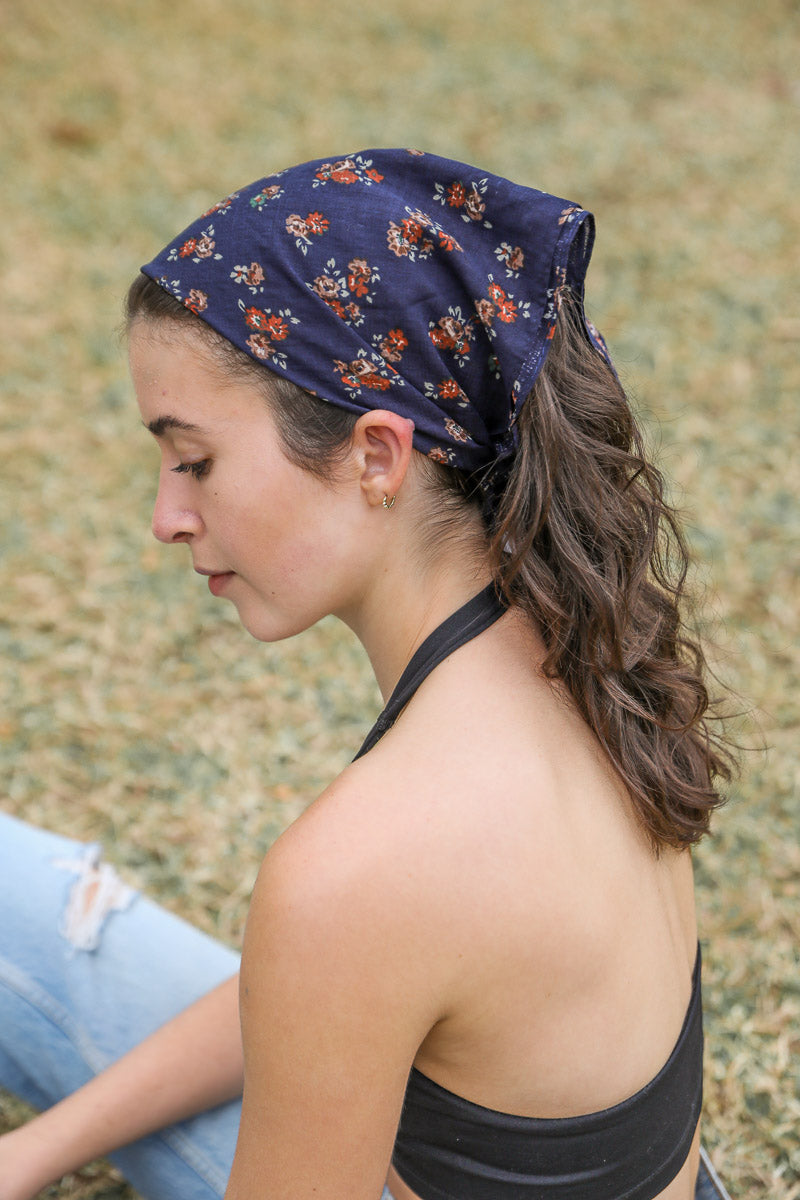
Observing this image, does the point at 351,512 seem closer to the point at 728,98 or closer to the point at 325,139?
the point at 325,139

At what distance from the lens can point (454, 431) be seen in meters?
1.58

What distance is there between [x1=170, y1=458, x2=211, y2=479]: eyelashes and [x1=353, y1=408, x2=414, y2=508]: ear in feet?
0.67

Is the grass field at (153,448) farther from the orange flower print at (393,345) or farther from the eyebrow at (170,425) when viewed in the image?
the eyebrow at (170,425)

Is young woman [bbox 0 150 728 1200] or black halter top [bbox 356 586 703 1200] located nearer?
young woman [bbox 0 150 728 1200]

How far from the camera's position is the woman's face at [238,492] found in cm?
156

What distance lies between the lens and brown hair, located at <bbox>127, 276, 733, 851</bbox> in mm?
1555

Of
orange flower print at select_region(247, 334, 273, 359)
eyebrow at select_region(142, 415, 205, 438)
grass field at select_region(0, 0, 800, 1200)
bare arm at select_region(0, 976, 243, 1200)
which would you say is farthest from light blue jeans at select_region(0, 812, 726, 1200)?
orange flower print at select_region(247, 334, 273, 359)

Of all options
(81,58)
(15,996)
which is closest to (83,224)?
(81,58)

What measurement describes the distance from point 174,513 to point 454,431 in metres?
0.41

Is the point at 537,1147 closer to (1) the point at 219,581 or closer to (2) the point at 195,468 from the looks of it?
(1) the point at 219,581

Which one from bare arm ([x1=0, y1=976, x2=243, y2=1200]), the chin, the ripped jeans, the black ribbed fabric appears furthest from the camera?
the ripped jeans

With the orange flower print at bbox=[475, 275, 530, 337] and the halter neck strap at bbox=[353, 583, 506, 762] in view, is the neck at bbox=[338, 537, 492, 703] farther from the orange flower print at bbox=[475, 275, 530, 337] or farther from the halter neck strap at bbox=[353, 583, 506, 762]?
the orange flower print at bbox=[475, 275, 530, 337]

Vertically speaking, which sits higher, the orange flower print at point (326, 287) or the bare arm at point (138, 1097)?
the orange flower print at point (326, 287)

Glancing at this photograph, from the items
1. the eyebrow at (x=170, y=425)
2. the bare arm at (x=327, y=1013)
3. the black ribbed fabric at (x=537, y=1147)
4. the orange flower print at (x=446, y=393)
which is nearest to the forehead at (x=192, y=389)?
the eyebrow at (x=170, y=425)
